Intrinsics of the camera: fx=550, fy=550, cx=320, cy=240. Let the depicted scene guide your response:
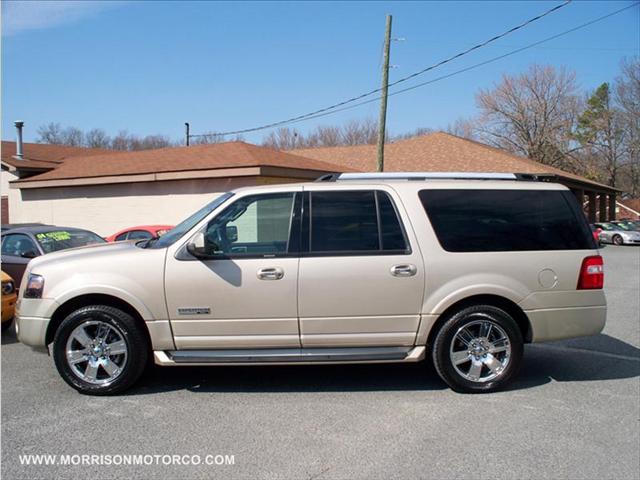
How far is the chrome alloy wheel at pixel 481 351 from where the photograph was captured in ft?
16.3

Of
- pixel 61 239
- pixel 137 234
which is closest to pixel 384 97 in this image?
pixel 137 234

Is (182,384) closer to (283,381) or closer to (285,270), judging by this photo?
(283,381)

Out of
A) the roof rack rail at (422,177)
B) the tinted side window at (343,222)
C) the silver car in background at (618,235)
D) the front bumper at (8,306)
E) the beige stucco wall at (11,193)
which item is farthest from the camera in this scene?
the silver car in background at (618,235)

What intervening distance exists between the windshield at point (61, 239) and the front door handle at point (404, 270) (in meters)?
6.18

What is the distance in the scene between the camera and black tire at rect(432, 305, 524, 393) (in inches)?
193

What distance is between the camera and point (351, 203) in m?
5.03

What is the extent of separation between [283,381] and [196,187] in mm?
13076

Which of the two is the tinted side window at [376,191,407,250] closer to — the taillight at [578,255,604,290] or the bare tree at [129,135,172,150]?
the taillight at [578,255,604,290]

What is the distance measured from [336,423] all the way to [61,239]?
22.0 feet

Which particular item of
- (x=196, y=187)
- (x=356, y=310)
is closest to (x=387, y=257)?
(x=356, y=310)

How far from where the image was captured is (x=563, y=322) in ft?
16.6

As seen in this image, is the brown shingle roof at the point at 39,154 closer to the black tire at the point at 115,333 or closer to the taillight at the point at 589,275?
the black tire at the point at 115,333

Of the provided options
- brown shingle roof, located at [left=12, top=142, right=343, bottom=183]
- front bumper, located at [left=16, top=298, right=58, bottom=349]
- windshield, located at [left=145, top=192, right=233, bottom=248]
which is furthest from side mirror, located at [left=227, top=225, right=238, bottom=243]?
brown shingle roof, located at [left=12, top=142, right=343, bottom=183]

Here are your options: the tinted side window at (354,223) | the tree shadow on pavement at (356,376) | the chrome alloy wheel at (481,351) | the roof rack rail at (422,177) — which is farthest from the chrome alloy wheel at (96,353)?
the chrome alloy wheel at (481,351)
